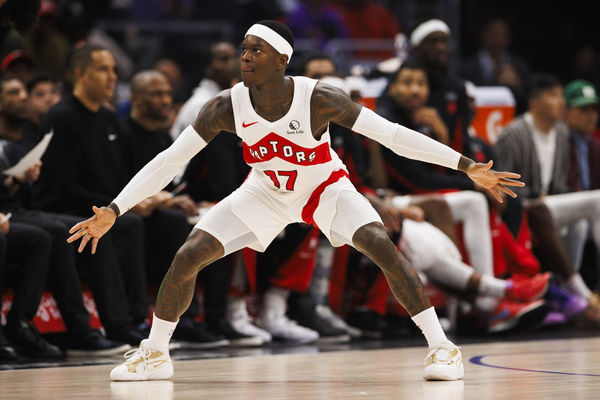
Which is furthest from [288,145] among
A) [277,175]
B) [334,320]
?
[334,320]

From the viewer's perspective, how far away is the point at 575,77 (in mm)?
12977

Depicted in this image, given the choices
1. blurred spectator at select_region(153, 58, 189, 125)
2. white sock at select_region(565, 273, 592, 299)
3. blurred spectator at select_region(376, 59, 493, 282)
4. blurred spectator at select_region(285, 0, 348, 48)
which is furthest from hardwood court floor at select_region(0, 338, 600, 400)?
blurred spectator at select_region(285, 0, 348, 48)

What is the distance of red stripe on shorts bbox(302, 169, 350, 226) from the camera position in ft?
16.7

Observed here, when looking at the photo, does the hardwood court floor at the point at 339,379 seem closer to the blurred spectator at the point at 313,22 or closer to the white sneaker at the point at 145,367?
the white sneaker at the point at 145,367

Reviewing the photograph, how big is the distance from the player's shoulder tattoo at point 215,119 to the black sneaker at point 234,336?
2.28m

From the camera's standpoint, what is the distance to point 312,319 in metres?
7.41

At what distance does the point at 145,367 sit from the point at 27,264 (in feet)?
4.93

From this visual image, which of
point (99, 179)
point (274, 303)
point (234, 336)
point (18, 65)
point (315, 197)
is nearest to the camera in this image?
point (315, 197)

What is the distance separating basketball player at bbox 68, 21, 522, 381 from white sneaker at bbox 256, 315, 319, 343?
226cm

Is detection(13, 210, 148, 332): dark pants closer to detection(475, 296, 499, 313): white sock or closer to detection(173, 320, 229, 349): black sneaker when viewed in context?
detection(173, 320, 229, 349): black sneaker

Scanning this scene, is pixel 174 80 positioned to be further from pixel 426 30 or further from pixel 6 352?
pixel 6 352

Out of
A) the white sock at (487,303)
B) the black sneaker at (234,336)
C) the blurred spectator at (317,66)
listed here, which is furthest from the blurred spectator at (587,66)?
the black sneaker at (234,336)

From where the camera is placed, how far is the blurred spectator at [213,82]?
305 inches

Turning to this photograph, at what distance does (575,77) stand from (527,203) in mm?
4866
